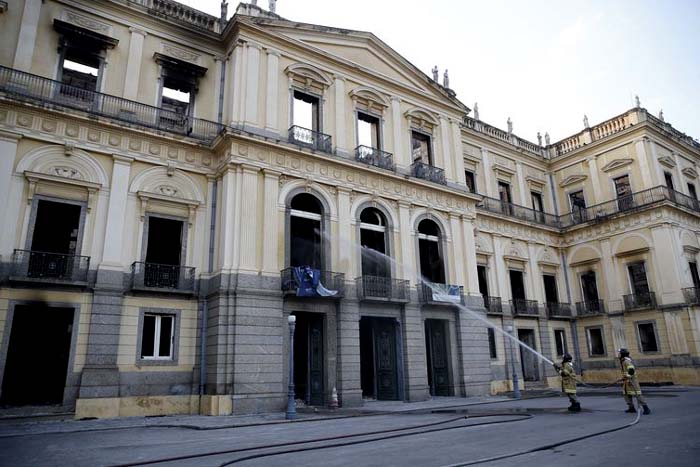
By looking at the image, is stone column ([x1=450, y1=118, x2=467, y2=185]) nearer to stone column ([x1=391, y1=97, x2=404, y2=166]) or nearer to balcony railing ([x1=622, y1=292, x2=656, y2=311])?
stone column ([x1=391, y1=97, x2=404, y2=166])

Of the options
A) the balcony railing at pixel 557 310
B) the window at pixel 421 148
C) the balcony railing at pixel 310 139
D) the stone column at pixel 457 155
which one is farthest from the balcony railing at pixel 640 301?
the balcony railing at pixel 310 139

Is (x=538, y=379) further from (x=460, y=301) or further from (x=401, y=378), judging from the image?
(x=401, y=378)

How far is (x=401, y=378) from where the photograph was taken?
62.7 feet

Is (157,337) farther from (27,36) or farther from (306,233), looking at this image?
(27,36)

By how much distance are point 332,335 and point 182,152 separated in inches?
325

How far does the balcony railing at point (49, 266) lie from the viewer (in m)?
14.3

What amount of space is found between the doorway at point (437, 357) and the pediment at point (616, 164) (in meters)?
15.2

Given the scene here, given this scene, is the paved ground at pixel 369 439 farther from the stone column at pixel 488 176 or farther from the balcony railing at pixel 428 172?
the stone column at pixel 488 176

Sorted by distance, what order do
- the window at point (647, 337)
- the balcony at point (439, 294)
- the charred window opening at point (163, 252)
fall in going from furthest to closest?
the window at point (647, 337), the balcony at point (439, 294), the charred window opening at point (163, 252)

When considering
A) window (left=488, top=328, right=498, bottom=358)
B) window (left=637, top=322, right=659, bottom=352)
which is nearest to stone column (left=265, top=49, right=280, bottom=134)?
window (left=488, top=328, right=498, bottom=358)

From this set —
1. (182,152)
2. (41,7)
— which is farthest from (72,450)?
(41,7)

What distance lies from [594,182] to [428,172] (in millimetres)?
12800

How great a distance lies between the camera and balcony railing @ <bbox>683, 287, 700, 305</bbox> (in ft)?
80.8

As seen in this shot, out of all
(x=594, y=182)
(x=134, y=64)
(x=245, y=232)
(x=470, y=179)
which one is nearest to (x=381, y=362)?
(x=245, y=232)
